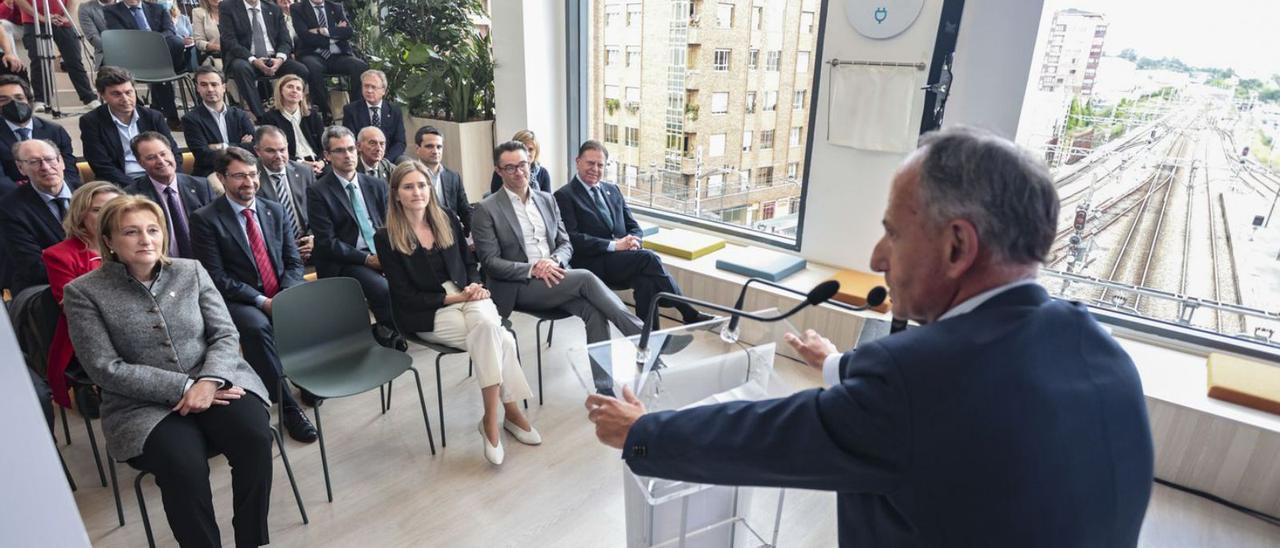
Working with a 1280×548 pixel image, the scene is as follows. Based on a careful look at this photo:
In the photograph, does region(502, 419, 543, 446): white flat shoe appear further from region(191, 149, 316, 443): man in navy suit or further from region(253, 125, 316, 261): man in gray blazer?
region(253, 125, 316, 261): man in gray blazer

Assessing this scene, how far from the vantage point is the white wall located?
2.50 ft

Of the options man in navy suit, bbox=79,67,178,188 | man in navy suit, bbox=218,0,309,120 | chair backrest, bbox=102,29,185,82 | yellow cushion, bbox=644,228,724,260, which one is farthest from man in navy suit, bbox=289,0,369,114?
yellow cushion, bbox=644,228,724,260

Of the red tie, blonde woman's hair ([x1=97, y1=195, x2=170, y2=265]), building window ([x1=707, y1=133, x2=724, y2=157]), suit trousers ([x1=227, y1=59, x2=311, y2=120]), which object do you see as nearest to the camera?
blonde woman's hair ([x1=97, y1=195, x2=170, y2=265])

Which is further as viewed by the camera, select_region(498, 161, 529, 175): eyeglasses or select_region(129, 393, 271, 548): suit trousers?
select_region(498, 161, 529, 175): eyeglasses

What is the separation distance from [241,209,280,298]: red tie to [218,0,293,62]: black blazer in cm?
330

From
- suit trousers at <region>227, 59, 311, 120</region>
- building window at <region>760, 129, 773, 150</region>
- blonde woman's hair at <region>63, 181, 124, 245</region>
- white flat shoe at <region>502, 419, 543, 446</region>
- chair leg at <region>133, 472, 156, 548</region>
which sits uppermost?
suit trousers at <region>227, 59, 311, 120</region>

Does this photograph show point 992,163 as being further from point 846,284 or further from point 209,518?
point 846,284

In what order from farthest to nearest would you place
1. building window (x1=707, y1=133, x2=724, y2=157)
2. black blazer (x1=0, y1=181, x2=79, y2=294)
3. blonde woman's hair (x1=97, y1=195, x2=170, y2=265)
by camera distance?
building window (x1=707, y1=133, x2=724, y2=157) < black blazer (x1=0, y1=181, x2=79, y2=294) < blonde woman's hair (x1=97, y1=195, x2=170, y2=265)

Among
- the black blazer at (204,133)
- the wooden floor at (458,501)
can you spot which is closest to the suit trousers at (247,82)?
the black blazer at (204,133)

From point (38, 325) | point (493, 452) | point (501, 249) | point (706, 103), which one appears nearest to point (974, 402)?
point (493, 452)

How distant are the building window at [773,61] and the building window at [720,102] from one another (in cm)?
→ 37

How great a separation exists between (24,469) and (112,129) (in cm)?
435

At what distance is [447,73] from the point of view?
5.88m

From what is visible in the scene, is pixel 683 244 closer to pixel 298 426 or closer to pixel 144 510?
pixel 298 426
